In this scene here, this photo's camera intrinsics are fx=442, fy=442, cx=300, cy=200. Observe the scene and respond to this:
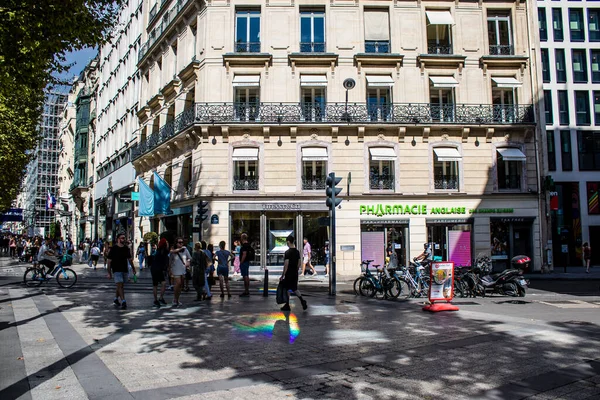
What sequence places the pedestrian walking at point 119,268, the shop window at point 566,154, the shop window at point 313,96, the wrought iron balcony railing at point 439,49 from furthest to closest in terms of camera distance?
the shop window at point 566,154
the wrought iron balcony railing at point 439,49
the shop window at point 313,96
the pedestrian walking at point 119,268

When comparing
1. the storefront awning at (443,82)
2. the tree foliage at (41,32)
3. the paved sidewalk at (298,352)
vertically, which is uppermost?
the storefront awning at (443,82)

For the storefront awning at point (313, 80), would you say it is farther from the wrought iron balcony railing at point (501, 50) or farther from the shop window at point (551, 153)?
the shop window at point (551, 153)

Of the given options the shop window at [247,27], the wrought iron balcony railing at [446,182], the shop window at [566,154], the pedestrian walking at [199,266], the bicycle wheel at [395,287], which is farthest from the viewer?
the shop window at [566,154]

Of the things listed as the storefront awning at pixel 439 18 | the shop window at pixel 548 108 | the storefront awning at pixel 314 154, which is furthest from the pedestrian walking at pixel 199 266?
the shop window at pixel 548 108

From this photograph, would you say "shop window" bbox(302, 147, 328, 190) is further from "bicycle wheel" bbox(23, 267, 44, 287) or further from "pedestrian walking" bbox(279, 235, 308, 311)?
"bicycle wheel" bbox(23, 267, 44, 287)

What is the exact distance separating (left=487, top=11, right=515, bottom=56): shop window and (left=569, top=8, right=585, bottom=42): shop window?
515 inches

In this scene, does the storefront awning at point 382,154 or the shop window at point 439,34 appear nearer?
the storefront awning at point 382,154

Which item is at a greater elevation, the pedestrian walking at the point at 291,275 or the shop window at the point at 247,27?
the shop window at the point at 247,27

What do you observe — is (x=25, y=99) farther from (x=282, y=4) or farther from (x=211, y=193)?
(x=282, y=4)

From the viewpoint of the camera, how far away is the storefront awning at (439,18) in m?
23.6

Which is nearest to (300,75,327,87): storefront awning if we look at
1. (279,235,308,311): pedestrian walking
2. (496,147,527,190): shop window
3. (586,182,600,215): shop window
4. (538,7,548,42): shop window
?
(496,147,527,190): shop window

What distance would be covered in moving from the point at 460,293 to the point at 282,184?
1109cm

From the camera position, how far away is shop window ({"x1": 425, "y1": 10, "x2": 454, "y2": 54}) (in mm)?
23797

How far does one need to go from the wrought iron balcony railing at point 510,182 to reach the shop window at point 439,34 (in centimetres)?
743
